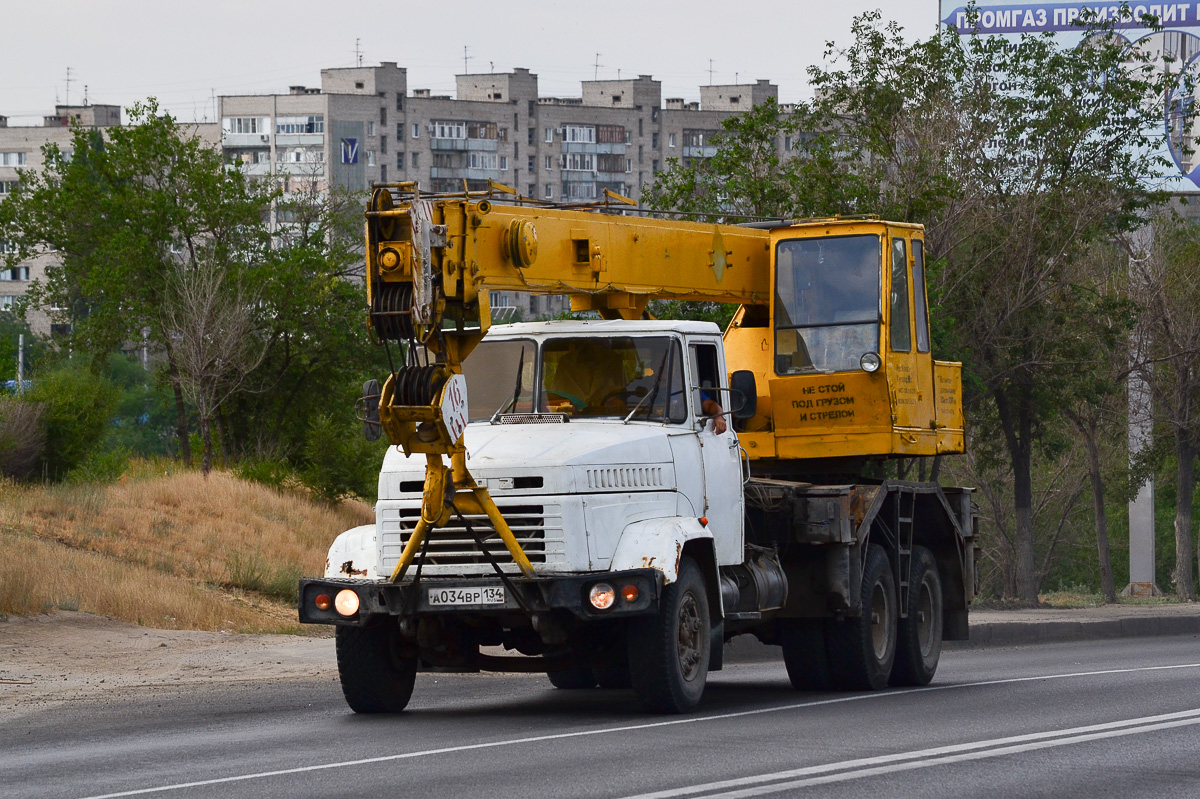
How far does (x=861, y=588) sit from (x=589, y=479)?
4.14 meters

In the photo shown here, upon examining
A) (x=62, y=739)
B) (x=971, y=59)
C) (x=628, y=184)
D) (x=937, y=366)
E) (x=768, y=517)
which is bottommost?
(x=62, y=739)

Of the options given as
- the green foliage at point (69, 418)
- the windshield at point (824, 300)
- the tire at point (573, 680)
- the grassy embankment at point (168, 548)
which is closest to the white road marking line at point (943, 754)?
the windshield at point (824, 300)

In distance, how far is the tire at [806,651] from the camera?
577 inches

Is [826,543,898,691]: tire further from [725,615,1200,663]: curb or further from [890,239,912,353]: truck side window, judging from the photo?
[725,615,1200,663]: curb

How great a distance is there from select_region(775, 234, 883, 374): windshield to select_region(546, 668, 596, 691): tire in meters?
3.21

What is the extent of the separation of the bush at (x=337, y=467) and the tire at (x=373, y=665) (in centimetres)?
2203

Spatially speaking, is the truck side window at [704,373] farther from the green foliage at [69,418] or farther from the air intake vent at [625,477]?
the green foliage at [69,418]

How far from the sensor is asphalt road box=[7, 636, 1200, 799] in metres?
8.45

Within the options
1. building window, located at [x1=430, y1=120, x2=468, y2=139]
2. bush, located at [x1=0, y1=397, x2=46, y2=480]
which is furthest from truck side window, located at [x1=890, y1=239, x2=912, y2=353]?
building window, located at [x1=430, y1=120, x2=468, y2=139]

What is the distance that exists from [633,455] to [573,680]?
4.09 metres

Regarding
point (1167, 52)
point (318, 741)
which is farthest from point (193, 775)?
point (1167, 52)

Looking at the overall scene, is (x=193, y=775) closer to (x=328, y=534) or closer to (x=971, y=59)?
(x=328, y=534)

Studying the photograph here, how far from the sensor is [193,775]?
9.02m

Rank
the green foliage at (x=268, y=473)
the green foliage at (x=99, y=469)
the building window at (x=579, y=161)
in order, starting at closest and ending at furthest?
1. the green foliage at (x=99, y=469)
2. the green foliage at (x=268, y=473)
3. the building window at (x=579, y=161)
